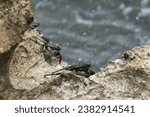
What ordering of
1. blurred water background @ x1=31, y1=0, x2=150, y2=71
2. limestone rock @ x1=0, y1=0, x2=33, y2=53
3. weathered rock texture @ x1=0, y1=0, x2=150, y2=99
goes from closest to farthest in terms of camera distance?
weathered rock texture @ x1=0, y1=0, x2=150, y2=99, limestone rock @ x1=0, y1=0, x2=33, y2=53, blurred water background @ x1=31, y1=0, x2=150, y2=71

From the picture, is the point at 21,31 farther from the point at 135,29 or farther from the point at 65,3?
the point at 65,3

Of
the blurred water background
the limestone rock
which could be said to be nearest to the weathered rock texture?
the limestone rock

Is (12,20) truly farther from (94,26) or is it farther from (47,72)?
(94,26)

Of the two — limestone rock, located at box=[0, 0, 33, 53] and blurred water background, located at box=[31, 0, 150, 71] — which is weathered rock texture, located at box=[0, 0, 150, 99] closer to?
limestone rock, located at box=[0, 0, 33, 53]

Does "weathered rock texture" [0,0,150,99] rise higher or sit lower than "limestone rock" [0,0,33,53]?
lower

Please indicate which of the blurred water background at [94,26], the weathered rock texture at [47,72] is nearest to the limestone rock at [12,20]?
the weathered rock texture at [47,72]
